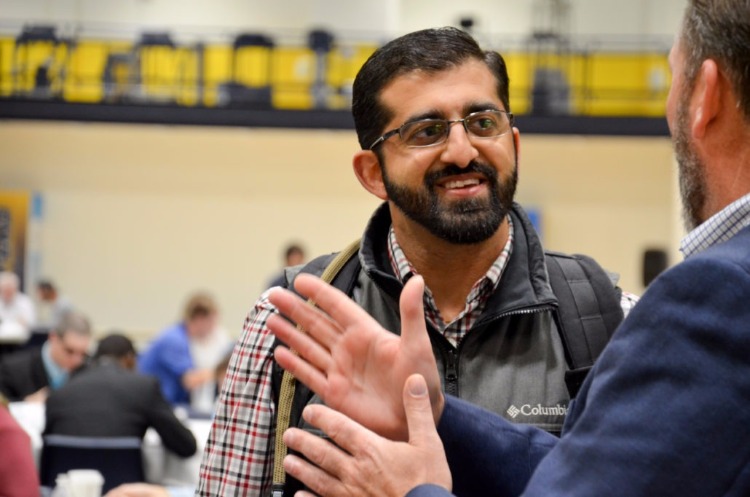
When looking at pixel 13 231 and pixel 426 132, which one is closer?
pixel 426 132

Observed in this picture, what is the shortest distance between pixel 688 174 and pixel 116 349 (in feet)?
16.3

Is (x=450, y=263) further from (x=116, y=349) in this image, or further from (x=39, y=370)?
(x=39, y=370)

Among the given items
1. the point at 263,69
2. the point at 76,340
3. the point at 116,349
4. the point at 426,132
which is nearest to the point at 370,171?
the point at 426,132

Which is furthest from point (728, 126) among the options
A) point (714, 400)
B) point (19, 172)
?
point (19, 172)

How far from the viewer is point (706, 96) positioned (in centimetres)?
129

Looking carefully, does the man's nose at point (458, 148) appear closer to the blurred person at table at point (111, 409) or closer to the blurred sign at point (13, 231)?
the blurred person at table at point (111, 409)

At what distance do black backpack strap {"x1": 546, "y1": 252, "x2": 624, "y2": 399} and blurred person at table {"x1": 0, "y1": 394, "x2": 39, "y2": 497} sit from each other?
2.25 metres

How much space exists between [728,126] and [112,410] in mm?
4393

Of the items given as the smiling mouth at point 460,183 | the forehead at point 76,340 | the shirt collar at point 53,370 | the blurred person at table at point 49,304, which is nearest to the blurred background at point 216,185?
the blurred person at table at point 49,304

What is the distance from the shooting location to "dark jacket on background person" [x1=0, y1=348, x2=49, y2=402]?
7293 millimetres

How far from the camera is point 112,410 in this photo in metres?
5.23

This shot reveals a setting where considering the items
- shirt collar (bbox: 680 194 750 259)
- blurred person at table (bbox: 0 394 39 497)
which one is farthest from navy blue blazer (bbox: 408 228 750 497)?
blurred person at table (bbox: 0 394 39 497)

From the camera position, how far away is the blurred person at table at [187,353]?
786 cm

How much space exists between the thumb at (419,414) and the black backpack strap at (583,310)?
1.53ft
